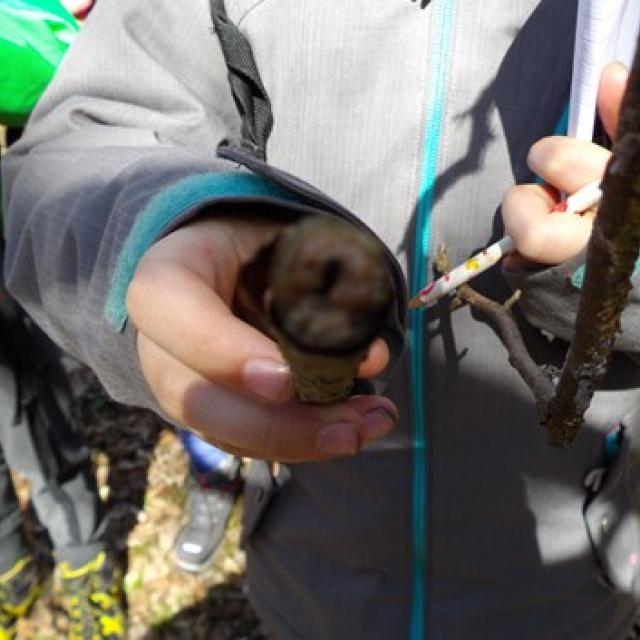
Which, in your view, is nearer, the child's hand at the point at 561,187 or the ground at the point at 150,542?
the child's hand at the point at 561,187

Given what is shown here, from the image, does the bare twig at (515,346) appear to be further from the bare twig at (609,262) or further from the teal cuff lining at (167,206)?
the teal cuff lining at (167,206)

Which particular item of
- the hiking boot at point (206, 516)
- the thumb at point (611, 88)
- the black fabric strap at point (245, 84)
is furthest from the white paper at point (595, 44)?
the hiking boot at point (206, 516)

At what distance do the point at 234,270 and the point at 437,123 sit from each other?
18.1 inches

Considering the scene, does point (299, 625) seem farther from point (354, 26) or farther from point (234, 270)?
point (354, 26)

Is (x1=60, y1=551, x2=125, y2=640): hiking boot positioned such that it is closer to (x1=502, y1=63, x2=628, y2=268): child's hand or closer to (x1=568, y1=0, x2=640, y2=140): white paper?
(x1=502, y1=63, x2=628, y2=268): child's hand

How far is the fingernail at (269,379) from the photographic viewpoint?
52 centimetres

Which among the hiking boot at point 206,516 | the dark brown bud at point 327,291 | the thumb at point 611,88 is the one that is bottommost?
the hiking boot at point 206,516

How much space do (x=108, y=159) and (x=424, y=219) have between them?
1.45 feet

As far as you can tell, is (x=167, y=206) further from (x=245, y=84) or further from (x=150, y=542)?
(x=150, y=542)

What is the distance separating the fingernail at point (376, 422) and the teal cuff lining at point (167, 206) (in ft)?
0.80

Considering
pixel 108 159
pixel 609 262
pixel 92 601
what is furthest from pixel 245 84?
pixel 92 601

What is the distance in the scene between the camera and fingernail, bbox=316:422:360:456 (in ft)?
1.82

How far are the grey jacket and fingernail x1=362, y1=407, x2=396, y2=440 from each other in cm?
16

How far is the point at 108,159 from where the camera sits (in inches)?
34.9
